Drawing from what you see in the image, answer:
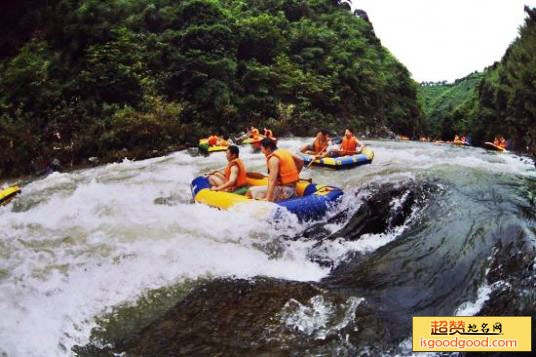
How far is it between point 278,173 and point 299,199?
53 cm

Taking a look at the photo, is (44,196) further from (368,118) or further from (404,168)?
(368,118)

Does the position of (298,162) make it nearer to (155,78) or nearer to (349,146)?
(349,146)

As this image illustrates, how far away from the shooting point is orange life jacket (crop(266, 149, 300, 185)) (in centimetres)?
612

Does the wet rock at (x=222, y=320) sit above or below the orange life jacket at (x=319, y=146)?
below

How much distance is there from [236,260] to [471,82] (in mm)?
62839

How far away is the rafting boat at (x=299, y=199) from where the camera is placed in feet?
18.8

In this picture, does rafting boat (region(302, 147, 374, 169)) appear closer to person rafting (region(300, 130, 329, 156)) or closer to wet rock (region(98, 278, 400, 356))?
person rafting (region(300, 130, 329, 156))

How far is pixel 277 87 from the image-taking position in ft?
61.0

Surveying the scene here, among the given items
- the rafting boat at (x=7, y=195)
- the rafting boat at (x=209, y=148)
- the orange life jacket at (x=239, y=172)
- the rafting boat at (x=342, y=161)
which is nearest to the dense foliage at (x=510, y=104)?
the rafting boat at (x=342, y=161)

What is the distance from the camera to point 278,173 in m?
6.18

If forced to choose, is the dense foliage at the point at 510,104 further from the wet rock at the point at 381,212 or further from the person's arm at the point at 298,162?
the person's arm at the point at 298,162

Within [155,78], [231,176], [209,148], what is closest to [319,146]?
[209,148]

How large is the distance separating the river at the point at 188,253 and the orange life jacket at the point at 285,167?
78 cm

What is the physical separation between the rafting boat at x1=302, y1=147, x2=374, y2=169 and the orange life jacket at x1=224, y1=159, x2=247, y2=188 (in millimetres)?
2765
